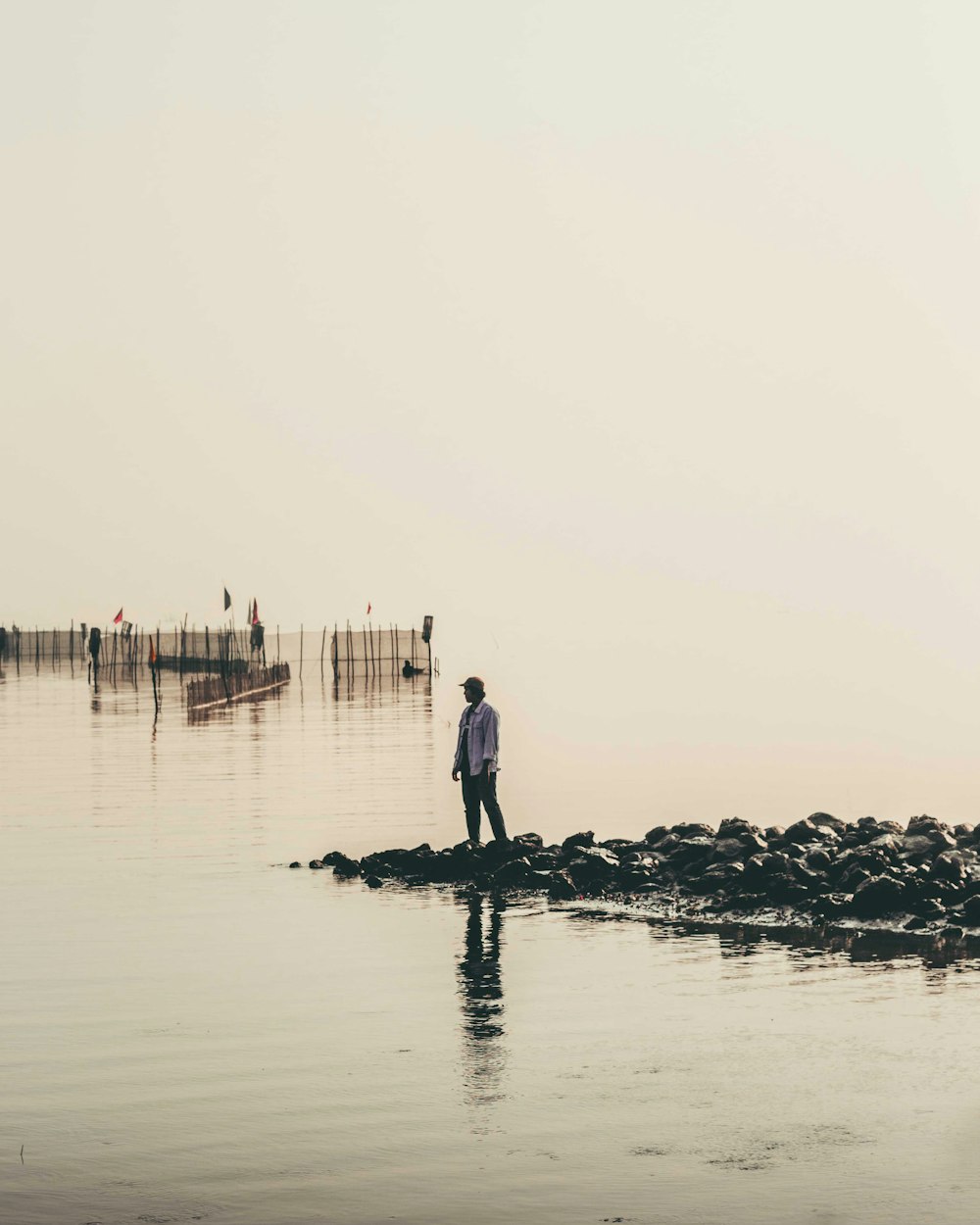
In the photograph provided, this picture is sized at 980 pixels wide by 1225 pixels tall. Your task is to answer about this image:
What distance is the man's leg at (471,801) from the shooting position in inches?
795

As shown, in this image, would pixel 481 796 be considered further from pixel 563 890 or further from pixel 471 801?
pixel 563 890

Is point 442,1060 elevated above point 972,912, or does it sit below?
below

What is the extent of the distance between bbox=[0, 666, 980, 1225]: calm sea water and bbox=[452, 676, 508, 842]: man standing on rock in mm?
2036

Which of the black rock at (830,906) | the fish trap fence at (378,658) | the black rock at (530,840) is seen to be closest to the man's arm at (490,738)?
the black rock at (530,840)

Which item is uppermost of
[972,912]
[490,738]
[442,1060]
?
[490,738]

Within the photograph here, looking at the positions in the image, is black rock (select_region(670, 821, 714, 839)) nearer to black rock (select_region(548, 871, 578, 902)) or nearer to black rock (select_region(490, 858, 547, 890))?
black rock (select_region(490, 858, 547, 890))

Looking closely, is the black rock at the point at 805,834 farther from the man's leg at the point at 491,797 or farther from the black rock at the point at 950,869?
the man's leg at the point at 491,797

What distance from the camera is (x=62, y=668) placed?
10325 centimetres

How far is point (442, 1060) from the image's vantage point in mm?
10852

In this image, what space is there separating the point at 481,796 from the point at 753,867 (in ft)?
13.2

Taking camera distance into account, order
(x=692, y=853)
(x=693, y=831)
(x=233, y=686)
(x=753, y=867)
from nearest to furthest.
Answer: (x=753, y=867) < (x=692, y=853) < (x=693, y=831) < (x=233, y=686)

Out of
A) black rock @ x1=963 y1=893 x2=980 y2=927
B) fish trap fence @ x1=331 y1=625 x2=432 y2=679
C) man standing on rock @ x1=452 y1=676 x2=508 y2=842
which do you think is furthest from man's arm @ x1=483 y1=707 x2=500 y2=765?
fish trap fence @ x1=331 y1=625 x2=432 y2=679

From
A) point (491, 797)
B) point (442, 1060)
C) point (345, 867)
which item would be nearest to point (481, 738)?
point (491, 797)

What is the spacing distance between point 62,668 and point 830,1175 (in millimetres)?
98769
